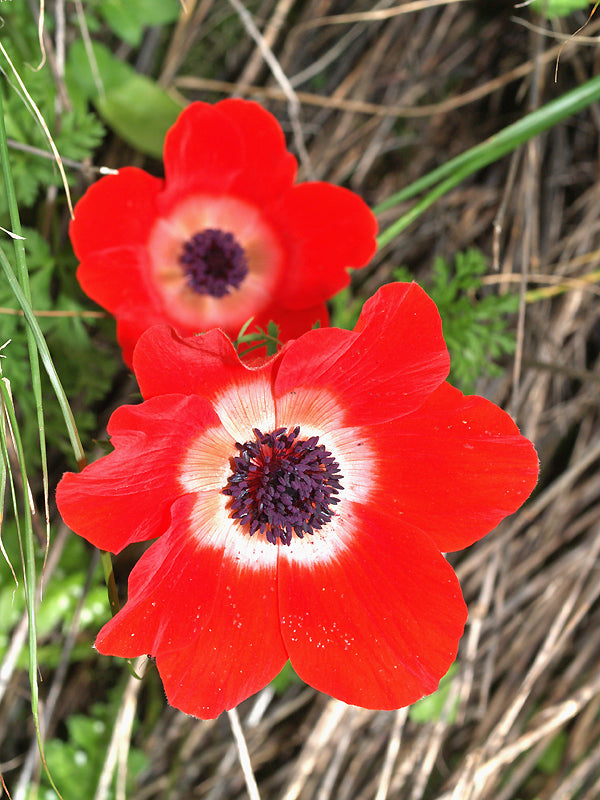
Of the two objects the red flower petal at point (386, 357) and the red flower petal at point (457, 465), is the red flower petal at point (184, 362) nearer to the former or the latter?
the red flower petal at point (386, 357)

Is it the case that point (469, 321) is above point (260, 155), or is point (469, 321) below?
below

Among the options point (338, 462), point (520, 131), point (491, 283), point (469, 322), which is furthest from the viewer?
point (491, 283)

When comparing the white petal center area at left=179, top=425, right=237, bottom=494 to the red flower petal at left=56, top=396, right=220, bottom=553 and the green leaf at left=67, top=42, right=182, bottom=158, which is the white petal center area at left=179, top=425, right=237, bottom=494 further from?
the green leaf at left=67, top=42, right=182, bottom=158

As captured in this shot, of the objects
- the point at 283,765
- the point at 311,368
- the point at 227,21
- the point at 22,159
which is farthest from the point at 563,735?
the point at 227,21

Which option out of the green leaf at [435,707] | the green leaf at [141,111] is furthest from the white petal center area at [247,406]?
the green leaf at [435,707]

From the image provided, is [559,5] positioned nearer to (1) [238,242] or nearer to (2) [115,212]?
(1) [238,242]

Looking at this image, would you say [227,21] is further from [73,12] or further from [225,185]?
[225,185]

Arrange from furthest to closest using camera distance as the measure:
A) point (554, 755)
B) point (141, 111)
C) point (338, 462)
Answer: point (554, 755) → point (141, 111) → point (338, 462)

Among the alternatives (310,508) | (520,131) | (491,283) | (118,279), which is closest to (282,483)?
(310,508)
